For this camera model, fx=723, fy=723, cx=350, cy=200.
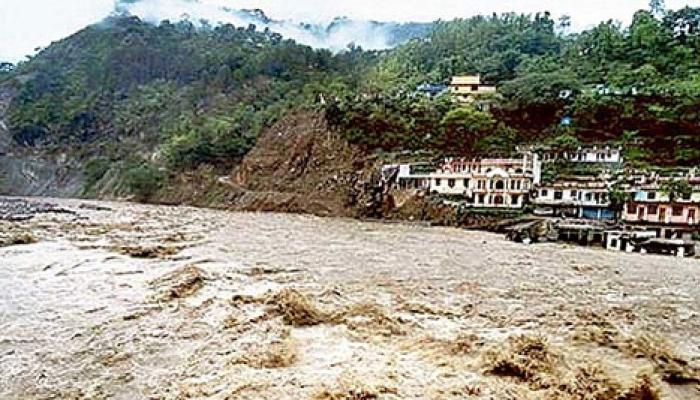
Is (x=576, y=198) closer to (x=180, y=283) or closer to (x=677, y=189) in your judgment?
(x=677, y=189)

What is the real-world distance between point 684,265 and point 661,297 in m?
7.86

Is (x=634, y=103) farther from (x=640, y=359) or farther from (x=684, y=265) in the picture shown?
(x=640, y=359)

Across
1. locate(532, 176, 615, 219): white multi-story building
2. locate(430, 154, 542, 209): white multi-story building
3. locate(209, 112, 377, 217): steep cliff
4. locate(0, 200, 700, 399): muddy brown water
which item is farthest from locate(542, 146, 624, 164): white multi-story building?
locate(0, 200, 700, 399): muddy brown water

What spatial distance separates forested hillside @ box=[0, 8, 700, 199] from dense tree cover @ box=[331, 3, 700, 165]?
0.33ft

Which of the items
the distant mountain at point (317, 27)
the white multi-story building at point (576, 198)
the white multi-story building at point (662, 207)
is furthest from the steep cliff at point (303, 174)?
the distant mountain at point (317, 27)

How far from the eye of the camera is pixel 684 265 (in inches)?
860

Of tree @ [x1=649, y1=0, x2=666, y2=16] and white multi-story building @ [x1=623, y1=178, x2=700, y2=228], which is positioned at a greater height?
tree @ [x1=649, y1=0, x2=666, y2=16]

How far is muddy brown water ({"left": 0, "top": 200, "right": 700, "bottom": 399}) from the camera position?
777 centimetres

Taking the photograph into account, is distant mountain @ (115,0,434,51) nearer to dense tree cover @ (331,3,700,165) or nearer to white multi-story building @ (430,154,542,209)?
dense tree cover @ (331,3,700,165)

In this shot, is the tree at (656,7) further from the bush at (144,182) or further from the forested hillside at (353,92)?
the bush at (144,182)

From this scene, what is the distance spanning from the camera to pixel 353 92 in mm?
57312

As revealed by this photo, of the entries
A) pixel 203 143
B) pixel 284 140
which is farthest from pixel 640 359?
pixel 203 143

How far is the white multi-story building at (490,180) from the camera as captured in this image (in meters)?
34.8

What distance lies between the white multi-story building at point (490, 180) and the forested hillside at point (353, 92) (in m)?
4.77
